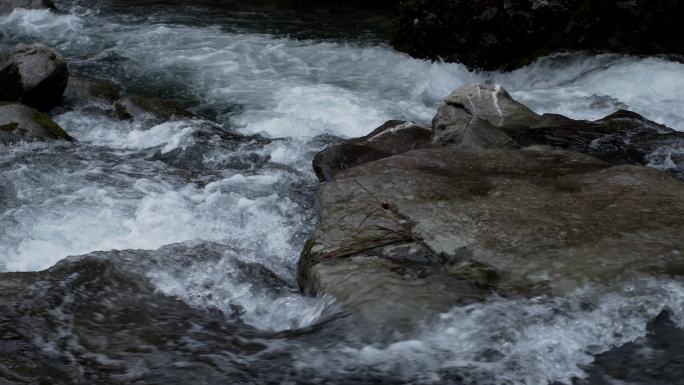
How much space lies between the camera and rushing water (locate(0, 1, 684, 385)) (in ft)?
9.50

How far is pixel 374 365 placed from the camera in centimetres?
288

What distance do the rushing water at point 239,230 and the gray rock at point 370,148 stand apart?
30cm

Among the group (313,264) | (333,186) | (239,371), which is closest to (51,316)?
(239,371)

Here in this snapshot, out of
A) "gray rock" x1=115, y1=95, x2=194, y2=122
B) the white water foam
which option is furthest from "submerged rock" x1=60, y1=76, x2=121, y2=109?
the white water foam

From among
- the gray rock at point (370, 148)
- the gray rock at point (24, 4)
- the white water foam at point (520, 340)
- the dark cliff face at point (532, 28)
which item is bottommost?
the gray rock at point (24, 4)

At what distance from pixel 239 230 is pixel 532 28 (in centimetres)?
622

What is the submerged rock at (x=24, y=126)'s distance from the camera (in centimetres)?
703

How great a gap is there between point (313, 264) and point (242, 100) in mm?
5552

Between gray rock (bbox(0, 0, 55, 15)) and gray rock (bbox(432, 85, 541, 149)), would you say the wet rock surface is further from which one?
gray rock (bbox(0, 0, 55, 15))

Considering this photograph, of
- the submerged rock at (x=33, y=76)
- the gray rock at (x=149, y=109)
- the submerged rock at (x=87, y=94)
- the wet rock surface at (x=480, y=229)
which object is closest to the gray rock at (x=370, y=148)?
the wet rock surface at (x=480, y=229)

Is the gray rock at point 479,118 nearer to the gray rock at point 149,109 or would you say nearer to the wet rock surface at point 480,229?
the wet rock surface at point 480,229

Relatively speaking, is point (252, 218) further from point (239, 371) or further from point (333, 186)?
point (239, 371)

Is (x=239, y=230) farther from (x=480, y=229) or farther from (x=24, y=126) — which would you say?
(x=24, y=126)

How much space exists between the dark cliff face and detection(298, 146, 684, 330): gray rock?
5110 mm
